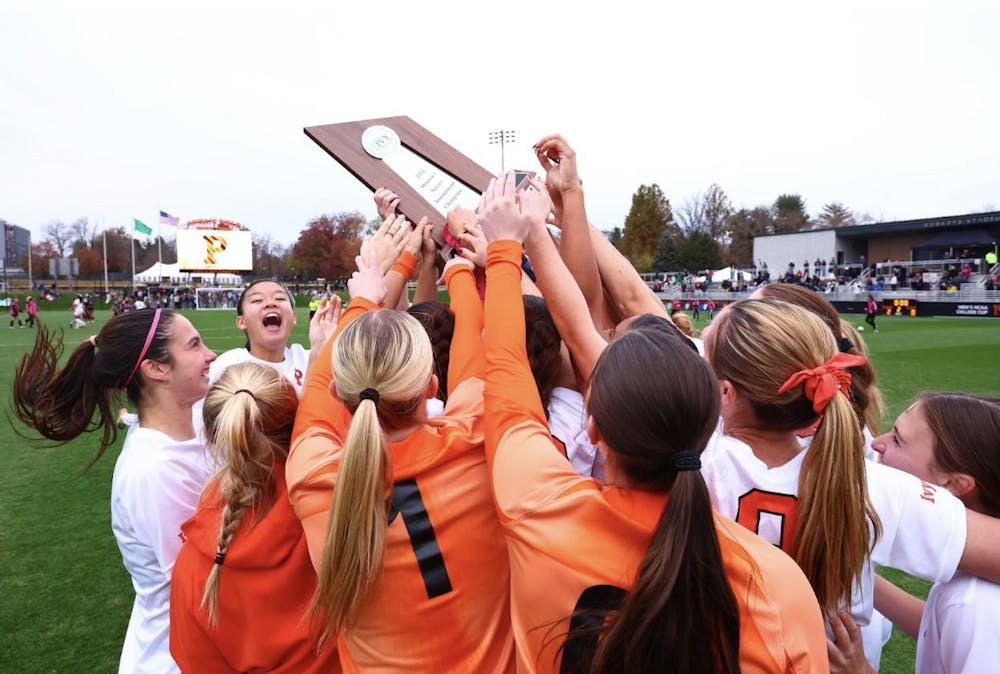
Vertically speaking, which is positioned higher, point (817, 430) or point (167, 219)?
point (167, 219)

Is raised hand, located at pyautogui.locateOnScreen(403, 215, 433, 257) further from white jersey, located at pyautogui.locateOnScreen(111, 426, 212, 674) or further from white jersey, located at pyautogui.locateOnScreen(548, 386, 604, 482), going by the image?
white jersey, located at pyautogui.locateOnScreen(111, 426, 212, 674)

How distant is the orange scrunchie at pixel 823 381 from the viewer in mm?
1535

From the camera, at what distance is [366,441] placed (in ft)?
4.79

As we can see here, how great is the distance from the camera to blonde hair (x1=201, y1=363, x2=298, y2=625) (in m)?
1.80

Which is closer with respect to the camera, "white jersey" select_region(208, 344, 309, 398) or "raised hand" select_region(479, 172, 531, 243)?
"raised hand" select_region(479, 172, 531, 243)

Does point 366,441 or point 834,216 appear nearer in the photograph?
point 366,441

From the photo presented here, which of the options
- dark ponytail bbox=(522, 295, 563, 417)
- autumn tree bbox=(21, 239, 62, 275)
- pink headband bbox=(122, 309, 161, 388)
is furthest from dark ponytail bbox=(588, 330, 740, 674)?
autumn tree bbox=(21, 239, 62, 275)

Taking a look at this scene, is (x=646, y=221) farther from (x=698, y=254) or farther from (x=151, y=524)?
(x=151, y=524)

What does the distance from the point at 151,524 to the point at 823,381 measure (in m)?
2.19

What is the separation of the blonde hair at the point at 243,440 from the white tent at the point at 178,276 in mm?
72845

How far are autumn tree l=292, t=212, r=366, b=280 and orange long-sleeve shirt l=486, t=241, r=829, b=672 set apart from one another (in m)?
76.4

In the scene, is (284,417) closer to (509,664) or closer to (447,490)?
(447,490)

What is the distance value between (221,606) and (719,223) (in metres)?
71.5

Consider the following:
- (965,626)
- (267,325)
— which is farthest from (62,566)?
(965,626)
